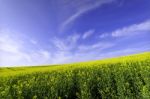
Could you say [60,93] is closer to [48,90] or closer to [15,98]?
[48,90]

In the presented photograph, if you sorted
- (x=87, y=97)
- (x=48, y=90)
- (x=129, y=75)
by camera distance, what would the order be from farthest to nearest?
(x=129, y=75)
(x=48, y=90)
(x=87, y=97)

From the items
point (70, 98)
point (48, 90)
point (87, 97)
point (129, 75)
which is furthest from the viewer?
point (129, 75)

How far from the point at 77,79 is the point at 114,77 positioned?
7.50 ft

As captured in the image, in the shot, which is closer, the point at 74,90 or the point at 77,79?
the point at 74,90

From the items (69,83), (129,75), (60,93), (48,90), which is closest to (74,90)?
(69,83)

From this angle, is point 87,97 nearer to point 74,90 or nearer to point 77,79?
point 74,90

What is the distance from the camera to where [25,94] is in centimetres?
1058

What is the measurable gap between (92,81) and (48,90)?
310cm

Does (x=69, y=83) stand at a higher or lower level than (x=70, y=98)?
higher

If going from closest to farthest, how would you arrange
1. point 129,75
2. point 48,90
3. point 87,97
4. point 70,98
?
point 87,97 → point 48,90 → point 70,98 → point 129,75

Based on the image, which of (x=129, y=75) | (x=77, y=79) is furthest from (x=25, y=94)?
(x=129, y=75)

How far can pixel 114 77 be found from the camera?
12.9 metres

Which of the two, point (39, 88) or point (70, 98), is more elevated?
point (39, 88)

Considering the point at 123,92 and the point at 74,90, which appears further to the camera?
the point at 74,90
